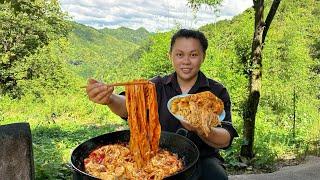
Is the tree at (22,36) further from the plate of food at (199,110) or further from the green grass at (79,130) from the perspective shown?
the plate of food at (199,110)

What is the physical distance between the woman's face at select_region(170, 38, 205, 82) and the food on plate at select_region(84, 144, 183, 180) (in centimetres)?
56

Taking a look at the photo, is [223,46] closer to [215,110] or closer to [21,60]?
[21,60]

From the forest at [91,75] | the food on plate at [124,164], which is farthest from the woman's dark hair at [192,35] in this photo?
the forest at [91,75]

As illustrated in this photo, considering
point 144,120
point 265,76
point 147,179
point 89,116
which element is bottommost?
point 89,116

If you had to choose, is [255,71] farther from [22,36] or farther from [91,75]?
[22,36]

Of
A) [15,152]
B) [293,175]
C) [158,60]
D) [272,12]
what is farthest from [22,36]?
[15,152]

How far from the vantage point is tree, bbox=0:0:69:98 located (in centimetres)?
2355

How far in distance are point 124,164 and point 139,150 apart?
0.36ft

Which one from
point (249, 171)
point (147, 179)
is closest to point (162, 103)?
point (147, 179)

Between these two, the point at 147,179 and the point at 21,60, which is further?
the point at 21,60

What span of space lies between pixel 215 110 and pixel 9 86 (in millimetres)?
25406

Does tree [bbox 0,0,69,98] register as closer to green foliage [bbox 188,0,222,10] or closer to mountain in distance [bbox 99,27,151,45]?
green foliage [bbox 188,0,222,10]

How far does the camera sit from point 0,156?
2.01 metres

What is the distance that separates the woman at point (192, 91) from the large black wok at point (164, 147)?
0.10 m
